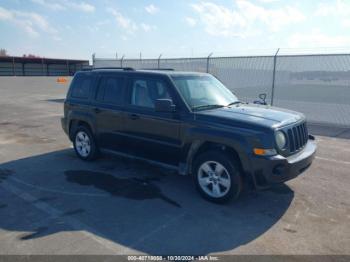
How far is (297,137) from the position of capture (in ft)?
15.5

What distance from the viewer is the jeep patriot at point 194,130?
4305 mm

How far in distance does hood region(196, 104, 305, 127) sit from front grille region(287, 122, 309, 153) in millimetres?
119

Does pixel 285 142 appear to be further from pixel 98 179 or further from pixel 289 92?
pixel 289 92

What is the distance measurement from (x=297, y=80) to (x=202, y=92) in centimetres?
898

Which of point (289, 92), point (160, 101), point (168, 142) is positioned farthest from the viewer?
point (289, 92)

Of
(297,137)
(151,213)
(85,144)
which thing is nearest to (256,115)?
(297,137)

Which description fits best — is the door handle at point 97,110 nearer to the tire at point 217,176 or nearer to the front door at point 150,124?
the front door at point 150,124

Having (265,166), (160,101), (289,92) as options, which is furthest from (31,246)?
(289,92)

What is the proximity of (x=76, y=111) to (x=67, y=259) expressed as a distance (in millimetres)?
4022

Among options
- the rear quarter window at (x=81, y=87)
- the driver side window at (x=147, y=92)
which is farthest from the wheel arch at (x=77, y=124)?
the driver side window at (x=147, y=92)

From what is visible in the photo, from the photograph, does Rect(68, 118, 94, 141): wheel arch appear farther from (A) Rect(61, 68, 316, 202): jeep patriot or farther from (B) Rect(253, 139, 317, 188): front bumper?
(B) Rect(253, 139, 317, 188): front bumper

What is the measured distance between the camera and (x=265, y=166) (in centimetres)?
418

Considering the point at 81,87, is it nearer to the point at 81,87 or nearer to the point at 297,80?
the point at 81,87

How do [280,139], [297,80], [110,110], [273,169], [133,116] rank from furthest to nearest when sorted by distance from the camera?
[297,80] < [110,110] < [133,116] < [280,139] < [273,169]
